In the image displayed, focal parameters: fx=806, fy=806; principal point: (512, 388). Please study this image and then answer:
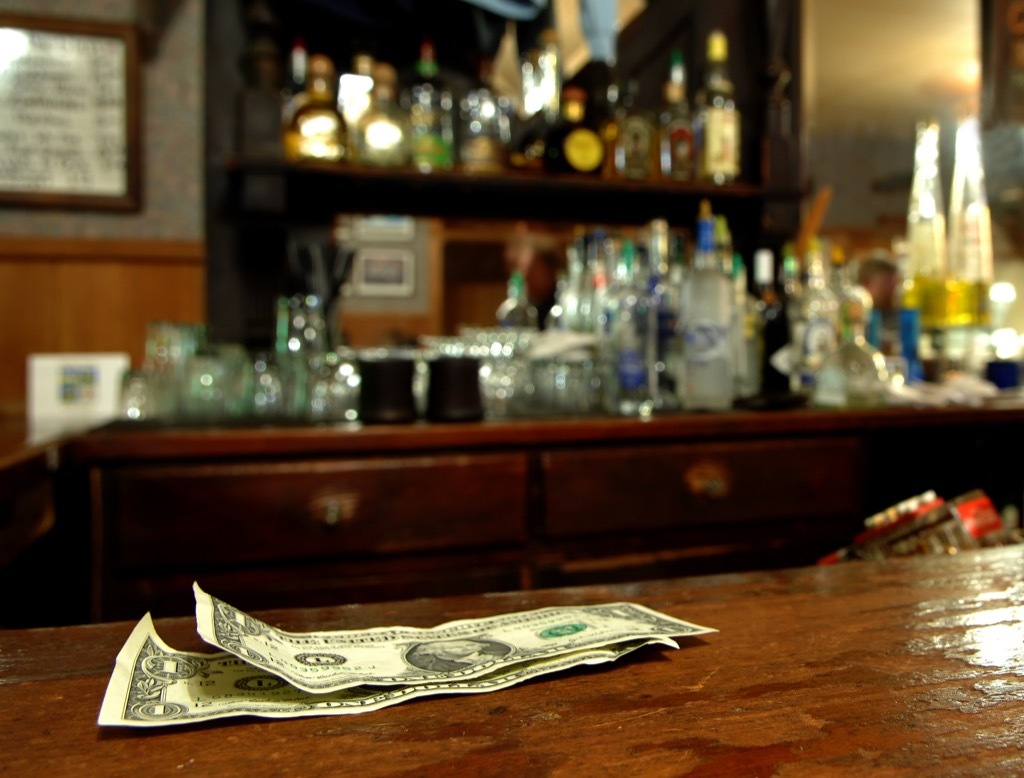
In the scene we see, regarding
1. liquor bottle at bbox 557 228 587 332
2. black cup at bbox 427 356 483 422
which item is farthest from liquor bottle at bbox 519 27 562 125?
black cup at bbox 427 356 483 422

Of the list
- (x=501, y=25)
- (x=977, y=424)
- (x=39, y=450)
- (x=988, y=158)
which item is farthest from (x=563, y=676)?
(x=988, y=158)

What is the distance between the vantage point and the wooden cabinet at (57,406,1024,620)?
1285 mm

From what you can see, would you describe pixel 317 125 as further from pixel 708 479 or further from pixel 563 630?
pixel 563 630

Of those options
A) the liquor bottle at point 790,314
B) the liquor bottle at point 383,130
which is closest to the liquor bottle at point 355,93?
the liquor bottle at point 383,130

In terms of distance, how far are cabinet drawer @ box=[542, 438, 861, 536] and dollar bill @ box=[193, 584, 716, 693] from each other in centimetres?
93

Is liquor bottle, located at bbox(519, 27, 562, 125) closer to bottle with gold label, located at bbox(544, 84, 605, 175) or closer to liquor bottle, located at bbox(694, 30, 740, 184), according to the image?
bottle with gold label, located at bbox(544, 84, 605, 175)

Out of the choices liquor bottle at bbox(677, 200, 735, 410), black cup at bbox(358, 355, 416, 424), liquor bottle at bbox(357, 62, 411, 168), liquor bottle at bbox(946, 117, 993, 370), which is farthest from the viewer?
liquor bottle at bbox(946, 117, 993, 370)

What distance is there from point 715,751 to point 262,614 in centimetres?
32

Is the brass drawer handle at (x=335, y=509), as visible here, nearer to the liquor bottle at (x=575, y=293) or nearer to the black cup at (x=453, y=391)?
the black cup at (x=453, y=391)

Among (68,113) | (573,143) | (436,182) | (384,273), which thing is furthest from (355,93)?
(68,113)

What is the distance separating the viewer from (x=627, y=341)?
1.76 m

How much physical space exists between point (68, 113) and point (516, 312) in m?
1.11

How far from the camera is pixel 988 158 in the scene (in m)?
2.80

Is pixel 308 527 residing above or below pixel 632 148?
below
